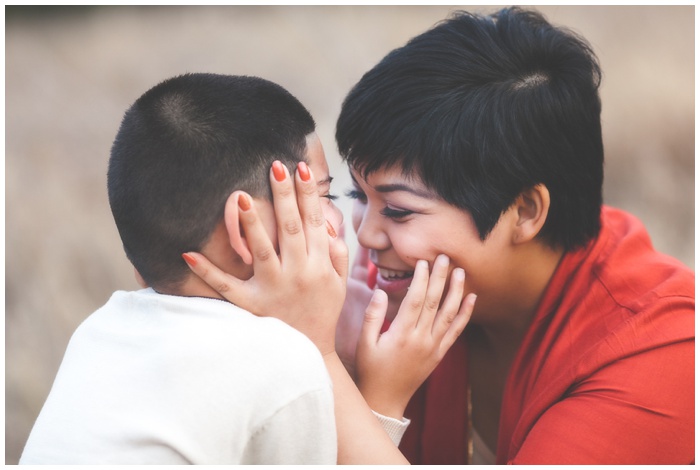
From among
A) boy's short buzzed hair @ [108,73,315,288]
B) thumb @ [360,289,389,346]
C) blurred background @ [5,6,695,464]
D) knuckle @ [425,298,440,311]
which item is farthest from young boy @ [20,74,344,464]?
blurred background @ [5,6,695,464]

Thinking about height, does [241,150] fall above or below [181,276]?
above

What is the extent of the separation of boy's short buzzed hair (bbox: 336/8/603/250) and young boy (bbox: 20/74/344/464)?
0.31 meters

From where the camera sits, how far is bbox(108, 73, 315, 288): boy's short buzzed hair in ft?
5.66

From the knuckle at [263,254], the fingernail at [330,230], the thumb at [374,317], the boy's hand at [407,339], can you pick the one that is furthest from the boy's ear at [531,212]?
the knuckle at [263,254]

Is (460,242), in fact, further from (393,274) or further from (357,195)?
(357,195)

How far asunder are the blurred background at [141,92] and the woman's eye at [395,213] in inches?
103

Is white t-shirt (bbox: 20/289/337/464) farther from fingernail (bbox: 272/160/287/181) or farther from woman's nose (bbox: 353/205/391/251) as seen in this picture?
woman's nose (bbox: 353/205/391/251)

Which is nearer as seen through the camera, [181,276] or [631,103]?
[181,276]

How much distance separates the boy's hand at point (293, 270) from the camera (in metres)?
1.76

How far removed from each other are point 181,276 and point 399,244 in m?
0.67

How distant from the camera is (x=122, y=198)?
5.85 feet

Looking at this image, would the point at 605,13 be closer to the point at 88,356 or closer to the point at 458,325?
the point at 458,325

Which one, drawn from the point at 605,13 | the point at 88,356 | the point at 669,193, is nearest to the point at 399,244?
the point at 88,356

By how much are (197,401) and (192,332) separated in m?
0.16
